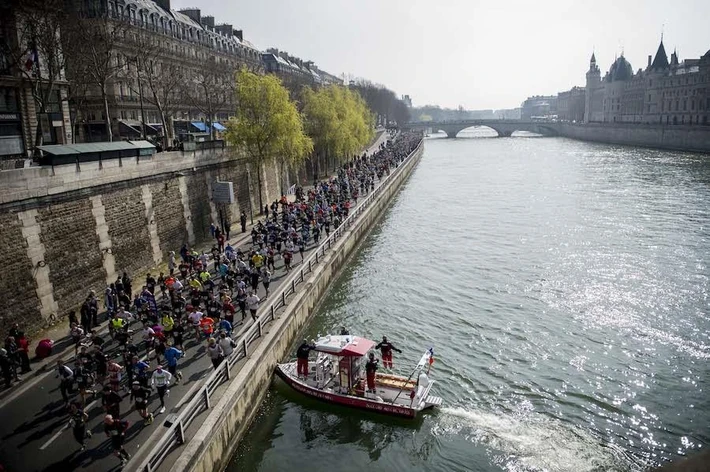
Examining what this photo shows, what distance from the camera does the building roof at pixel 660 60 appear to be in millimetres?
131125

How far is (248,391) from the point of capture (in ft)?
51.8

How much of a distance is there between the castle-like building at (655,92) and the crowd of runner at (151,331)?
347 feet

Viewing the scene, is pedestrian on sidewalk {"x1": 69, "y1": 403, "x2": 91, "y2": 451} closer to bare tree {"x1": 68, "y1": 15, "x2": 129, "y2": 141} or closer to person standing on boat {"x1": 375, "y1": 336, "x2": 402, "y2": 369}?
person standing on boat {"x1": 375, "y1": 336, "x2": 402, "y2": 369}

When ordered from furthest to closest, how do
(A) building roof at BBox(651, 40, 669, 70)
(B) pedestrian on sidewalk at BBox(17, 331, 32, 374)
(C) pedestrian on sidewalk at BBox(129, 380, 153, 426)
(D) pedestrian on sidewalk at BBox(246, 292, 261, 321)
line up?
(A) building roof at BBox(651, 40, 669, 70) → (D) pedestrian on sidewalk at BBox(246, 292, 261, 321) → (B) pedestrian on sidewalk at BBox(17, 331, 32, 374) → (C) pedestrian on sidewalk at BBox(129, 380, 153, 426)

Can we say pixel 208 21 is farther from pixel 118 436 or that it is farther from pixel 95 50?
pixel 118 436

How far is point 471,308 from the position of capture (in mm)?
25016

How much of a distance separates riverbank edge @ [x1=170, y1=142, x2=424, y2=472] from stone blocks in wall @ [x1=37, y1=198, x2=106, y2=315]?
27.3ft

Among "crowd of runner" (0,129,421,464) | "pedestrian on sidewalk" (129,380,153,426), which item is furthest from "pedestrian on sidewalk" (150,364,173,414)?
"pedestrian on sidewalk" (129,380,153,426)

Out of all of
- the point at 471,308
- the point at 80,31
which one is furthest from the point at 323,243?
the point at 80,31

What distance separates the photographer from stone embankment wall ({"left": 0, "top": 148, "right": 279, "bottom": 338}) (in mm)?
18500

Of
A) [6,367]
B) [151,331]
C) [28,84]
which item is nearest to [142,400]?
[151,331]

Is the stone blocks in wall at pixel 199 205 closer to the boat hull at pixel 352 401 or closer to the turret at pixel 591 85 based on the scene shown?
the boat hull at pixel 352 401

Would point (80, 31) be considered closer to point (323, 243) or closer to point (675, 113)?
point (323, 243)

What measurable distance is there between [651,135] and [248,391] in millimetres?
111566
